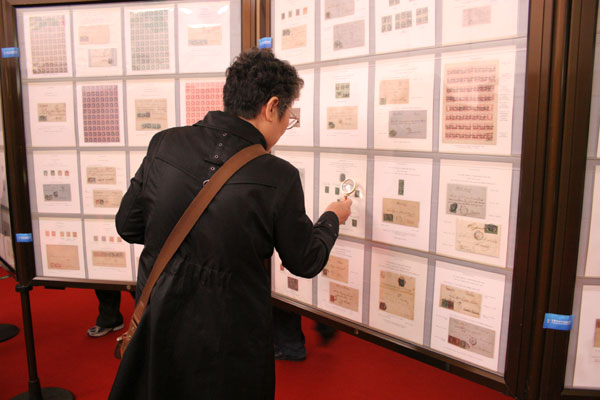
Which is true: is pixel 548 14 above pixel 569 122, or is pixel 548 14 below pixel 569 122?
above

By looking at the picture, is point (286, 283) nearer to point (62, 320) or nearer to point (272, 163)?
point (272, 163)

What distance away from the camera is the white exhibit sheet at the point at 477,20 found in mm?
1173

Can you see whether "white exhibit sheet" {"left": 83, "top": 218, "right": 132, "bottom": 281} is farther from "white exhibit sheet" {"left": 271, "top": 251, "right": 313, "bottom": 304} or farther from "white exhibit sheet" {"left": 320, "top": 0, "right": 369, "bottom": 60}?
"white exhibit sheet" {"left": 320, "top": 0, "right": 369, "bottom": 60}

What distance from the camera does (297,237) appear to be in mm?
1269

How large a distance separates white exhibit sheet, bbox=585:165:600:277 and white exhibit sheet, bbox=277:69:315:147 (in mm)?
951

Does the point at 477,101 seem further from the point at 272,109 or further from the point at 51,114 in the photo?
the point at 51,114

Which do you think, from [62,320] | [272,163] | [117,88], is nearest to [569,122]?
[272,163]

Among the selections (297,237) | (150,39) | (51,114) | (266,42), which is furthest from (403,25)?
(51,114)

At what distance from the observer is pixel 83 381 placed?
2.58m

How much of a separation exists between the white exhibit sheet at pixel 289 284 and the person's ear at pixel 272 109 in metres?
0.71

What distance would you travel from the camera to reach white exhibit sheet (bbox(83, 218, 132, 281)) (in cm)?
210

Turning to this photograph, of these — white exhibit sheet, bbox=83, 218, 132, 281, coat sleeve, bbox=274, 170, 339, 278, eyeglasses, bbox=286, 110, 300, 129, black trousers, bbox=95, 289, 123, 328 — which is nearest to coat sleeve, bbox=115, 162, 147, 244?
coat sleeve, bbox=274, 170, 339, 278

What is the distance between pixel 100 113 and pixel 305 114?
983 millimetres

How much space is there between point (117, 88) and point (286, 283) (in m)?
1.17
